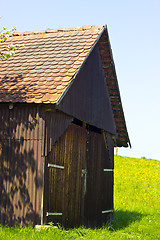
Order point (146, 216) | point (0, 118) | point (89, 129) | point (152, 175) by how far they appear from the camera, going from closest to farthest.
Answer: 1. point (0, 118)
2. point (89, 129)
3. point (146, 216)
4. point (152, 175)

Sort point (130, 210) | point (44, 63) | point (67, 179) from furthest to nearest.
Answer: point (130, 210)
point (44, 63)
point (67, 179)

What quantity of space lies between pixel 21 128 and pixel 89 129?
4.43 m

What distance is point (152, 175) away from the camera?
30375 millimetres

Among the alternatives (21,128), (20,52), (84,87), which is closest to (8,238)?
(21,128)

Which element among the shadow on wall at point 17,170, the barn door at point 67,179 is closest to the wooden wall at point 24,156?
the shadow on wall at point 17,170

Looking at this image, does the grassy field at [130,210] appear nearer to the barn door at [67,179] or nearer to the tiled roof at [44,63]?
the barn door at [67,179]

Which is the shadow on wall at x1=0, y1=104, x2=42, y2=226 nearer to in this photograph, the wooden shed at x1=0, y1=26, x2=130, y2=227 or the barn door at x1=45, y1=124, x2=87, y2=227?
the wooden shed at x1=0, y1=26, x2=130, y2=227

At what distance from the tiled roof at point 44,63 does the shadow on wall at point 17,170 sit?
2.11 ft

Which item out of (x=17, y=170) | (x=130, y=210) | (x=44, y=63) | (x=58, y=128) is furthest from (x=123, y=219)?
(x=44, y=63)

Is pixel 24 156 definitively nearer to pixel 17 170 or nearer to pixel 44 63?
pixel 17 170

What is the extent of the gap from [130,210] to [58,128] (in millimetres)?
10354

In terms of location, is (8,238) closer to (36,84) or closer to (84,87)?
(36,84)

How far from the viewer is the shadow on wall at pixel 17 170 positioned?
11.9m

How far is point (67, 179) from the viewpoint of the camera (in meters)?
13.5
